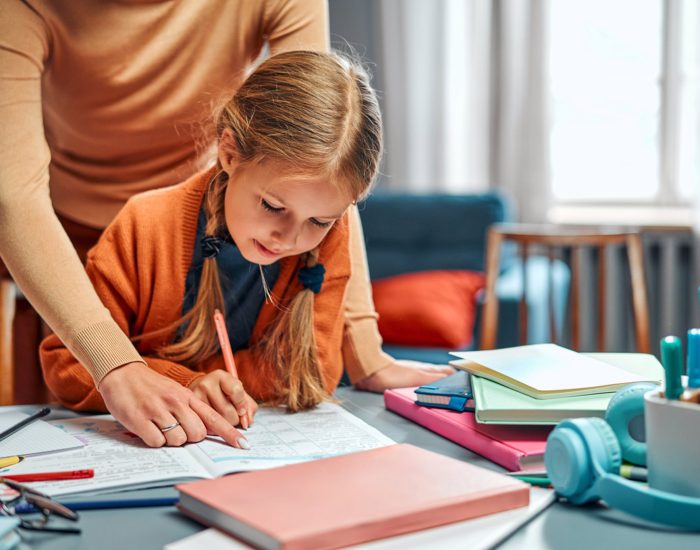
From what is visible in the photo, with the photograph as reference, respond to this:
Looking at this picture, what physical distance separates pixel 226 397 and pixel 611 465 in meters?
0.42

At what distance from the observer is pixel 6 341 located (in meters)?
1.34

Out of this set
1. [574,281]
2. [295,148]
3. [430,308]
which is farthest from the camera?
[430,308]

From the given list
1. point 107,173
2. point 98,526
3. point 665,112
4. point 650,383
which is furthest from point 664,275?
point 98,526

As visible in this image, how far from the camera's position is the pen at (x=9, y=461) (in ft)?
2.60

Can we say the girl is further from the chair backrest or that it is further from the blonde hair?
the chair backrest

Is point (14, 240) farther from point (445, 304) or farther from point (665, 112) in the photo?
point (665, 112)

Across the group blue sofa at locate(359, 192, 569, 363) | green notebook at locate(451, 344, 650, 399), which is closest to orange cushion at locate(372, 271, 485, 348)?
blue sofa at locate(359, 192, 569, 363)

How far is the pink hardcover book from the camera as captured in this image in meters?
0.79

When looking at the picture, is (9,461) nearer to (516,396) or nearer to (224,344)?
(224,344)

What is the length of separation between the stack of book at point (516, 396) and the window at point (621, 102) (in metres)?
2.61

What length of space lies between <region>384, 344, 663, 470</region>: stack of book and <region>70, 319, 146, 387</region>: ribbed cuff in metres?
0.31

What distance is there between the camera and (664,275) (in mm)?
3357

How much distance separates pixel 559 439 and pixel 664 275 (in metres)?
2.85

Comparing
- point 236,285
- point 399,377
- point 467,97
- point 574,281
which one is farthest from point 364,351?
point 467,97
